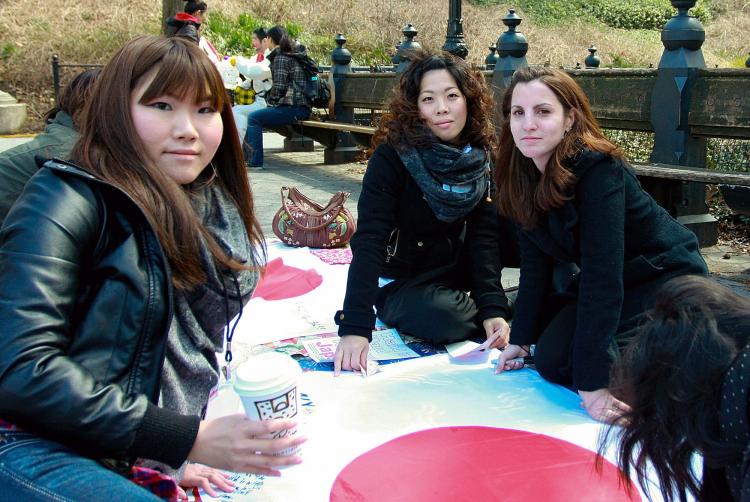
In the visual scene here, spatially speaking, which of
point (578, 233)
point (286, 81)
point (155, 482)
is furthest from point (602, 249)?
point (286, 81)

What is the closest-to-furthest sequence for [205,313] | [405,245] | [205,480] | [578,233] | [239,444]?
1. [239,444]
2. [205,313]
3. [205,480]
4. [578,233]
5. [405,245]

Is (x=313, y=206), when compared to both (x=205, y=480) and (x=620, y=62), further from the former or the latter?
(x=620, y=62)

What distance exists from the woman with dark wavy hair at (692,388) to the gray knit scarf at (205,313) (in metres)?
0.91

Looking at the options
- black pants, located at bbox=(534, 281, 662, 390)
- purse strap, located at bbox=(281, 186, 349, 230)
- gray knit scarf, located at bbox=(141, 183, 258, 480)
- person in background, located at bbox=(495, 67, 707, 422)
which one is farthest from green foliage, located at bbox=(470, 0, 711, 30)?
gray knit scarf, located at bbox=(141, 183, 258, 480)

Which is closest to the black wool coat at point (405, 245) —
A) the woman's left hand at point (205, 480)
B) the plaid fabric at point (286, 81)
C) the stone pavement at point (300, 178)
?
the woman's left hand at point (205, 480)

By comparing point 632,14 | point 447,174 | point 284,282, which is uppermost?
point 632,14

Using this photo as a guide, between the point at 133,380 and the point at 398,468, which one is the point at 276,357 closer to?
the point at 133,380

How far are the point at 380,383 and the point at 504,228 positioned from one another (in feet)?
3.26

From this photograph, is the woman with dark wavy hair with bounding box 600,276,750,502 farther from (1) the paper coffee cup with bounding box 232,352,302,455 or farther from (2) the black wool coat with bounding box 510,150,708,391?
(2) the black wool coat with bounding box 510,150,708,391

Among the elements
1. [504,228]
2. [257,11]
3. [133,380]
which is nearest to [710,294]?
[133,380]

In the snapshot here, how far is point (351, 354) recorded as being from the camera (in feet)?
9.04

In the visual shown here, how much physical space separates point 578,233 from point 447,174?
65 centimetres

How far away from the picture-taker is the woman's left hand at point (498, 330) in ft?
9.71

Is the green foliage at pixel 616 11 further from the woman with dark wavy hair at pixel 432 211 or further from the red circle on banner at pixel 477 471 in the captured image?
the red circle on banner at pixel 477 471
